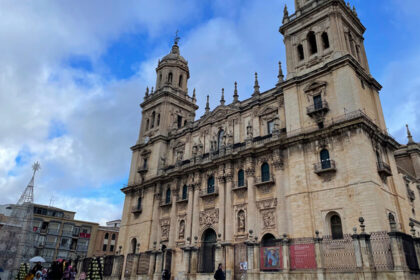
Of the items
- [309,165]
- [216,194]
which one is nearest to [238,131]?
[216,194]

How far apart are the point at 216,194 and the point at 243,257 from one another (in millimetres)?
7125

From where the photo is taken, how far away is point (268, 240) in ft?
75.6

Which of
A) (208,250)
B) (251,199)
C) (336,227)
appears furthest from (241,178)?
(336,227)

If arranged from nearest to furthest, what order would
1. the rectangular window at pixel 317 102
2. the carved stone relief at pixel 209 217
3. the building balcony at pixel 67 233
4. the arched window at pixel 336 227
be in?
the arched window at pixel 336 227 < the rectangular window at pixel 317 102 < the carved stone relief at pixel 209 217 < the building balcony at pixel 67 233

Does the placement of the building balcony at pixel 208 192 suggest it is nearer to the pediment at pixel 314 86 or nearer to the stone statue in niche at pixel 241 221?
the stone statue in niche at pixel 241 221

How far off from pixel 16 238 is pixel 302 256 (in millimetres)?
24212

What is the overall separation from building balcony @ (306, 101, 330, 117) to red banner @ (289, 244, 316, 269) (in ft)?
30.3

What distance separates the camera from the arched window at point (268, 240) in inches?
893

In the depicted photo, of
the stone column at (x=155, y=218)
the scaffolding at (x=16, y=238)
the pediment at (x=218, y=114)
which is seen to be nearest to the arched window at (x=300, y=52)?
the pediment at (x=218, y=114)

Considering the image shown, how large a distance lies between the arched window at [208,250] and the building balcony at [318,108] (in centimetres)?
1230

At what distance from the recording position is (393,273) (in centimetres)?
1591

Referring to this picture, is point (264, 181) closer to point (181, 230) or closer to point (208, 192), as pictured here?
point (208, 192)

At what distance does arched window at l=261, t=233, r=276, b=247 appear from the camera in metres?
22.7

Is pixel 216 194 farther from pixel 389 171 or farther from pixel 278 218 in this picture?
pixel 389 171
